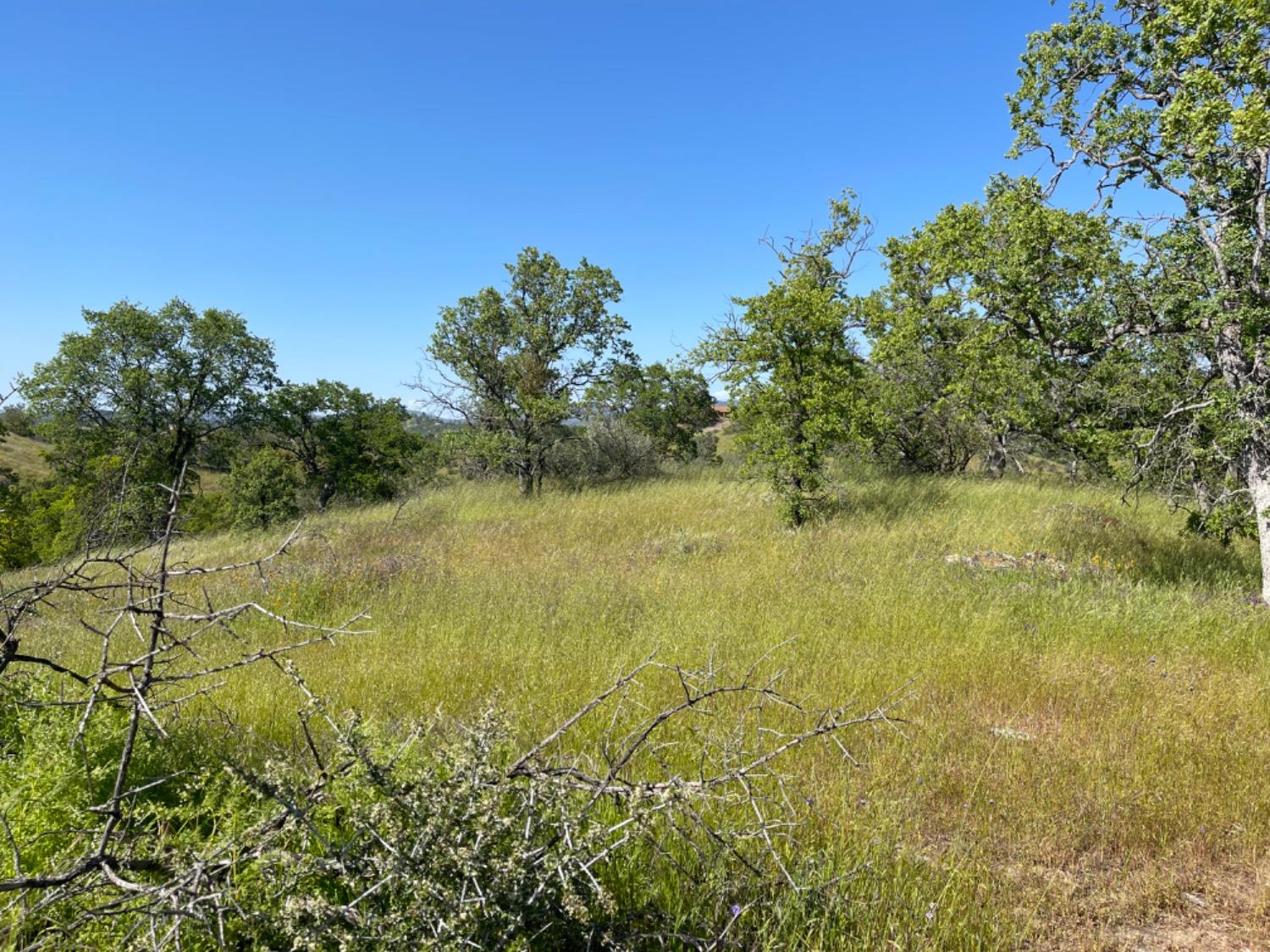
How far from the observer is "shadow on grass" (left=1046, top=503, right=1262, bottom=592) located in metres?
7.74

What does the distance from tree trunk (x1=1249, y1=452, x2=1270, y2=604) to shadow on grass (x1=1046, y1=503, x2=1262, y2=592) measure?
65 centimetres

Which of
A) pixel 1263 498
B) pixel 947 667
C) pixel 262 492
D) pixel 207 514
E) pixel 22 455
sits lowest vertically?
pixel 207 514

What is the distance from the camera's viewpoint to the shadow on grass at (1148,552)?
7.74 m

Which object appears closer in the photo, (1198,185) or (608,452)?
(1198,185)

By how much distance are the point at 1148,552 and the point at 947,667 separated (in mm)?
7020

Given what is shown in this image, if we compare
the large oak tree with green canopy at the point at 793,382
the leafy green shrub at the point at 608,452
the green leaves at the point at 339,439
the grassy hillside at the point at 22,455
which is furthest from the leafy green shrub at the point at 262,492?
the grassy hillside at the point at 22,455

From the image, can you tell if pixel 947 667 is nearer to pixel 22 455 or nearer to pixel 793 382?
pixel 793 382

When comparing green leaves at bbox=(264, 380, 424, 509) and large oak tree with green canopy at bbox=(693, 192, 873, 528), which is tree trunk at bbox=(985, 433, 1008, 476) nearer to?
large oak tree with green canopy at bbox=(693, 192, 873, 528)

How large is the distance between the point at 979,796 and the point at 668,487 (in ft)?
39.0

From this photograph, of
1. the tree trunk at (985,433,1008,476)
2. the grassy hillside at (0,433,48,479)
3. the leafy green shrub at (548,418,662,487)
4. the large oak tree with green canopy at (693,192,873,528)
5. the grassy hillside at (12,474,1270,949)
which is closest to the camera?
the grassy hillside at (12,474,1270,949)

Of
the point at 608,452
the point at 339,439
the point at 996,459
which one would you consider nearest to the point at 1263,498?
the point at 996,459

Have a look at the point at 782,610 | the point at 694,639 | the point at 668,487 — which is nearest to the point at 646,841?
the point at 694,639

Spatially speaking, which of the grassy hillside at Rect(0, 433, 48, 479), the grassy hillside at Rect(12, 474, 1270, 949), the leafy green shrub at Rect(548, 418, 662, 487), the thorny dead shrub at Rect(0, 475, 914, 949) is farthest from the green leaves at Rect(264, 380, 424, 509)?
the grassy hillside at Rect(0, 433, 48, 479)

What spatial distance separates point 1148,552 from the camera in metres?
9.14
